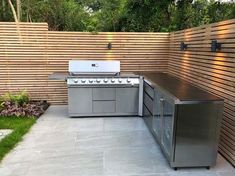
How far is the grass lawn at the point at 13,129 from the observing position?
3865 mm

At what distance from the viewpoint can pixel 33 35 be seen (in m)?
6.02

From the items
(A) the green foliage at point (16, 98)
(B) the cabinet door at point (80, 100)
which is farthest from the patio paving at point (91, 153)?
(A) the green foliage at point (16, 98)

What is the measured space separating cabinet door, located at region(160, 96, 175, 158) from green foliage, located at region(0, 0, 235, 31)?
432cm

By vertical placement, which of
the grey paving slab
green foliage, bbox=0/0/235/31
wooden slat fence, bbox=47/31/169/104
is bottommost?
the grey paving slab

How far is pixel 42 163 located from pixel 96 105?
2.24m

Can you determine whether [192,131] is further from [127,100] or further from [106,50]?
[106,50]

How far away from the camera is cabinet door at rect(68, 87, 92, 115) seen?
5.40 m

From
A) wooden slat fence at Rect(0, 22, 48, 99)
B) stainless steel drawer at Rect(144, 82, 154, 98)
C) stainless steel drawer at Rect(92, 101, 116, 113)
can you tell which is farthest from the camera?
wooden slat fence at Rect(0, 22, 48, 99)

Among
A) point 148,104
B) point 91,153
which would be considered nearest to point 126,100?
point 148,104

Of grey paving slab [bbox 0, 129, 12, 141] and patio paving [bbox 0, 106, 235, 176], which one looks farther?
grey paving slab [bbox 0, 129, 12, 141]

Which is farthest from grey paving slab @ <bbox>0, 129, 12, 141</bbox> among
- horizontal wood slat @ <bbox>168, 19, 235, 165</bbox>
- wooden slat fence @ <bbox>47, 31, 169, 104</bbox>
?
horizontal wood slat @ <bbox>168, 19, 235, 165</bbox>

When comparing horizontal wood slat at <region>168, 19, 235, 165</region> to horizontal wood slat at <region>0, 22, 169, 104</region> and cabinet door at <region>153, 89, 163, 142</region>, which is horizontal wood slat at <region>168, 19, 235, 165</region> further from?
horizontal wood slat at <region>0, 22, 169, 104</region>

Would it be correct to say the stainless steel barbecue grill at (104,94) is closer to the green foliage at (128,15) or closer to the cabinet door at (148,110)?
the cabinet door at (148,110)

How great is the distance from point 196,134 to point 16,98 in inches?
168
